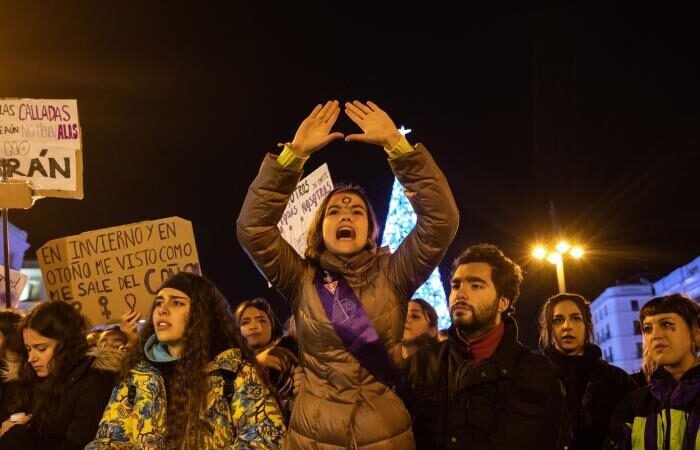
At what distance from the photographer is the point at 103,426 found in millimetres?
4176

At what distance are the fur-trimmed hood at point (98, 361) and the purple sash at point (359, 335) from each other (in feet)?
5.75

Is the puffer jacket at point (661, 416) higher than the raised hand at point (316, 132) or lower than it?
lower

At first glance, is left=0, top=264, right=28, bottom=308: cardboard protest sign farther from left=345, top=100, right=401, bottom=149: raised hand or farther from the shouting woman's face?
left=345, top=100, right=401, bottom=149: raised hand

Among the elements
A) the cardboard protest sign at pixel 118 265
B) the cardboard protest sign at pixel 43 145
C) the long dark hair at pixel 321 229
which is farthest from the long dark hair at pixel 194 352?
the cardboard protest sign at pixel 43 145

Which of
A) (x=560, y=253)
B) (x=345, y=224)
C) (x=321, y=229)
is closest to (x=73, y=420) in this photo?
(x=321, y=229)

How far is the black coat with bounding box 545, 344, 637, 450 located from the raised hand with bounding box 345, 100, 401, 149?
7.85 ft

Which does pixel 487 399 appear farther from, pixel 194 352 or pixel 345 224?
pixel 194 352

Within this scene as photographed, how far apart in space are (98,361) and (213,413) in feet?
4.36

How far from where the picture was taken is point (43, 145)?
7.80 meters

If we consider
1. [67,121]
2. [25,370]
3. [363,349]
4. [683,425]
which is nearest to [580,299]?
[683,425]

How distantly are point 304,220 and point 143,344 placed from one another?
4591 mm

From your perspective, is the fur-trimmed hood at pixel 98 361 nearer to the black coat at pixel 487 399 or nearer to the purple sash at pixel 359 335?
the purple sash at pixel 359 335

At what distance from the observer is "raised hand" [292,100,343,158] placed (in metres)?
4.14

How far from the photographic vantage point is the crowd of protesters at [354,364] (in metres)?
3.96
